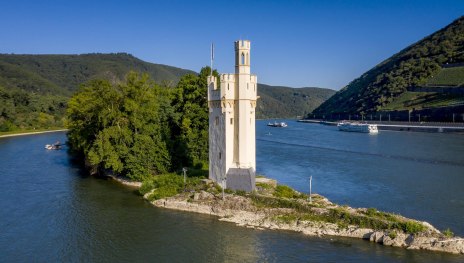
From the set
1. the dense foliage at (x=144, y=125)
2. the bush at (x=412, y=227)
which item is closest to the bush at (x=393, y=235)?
the bush at (x=412, y=227)

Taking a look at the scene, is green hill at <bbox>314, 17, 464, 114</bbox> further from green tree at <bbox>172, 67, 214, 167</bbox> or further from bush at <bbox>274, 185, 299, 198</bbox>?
bush at <bbox>274, 185, 299, 198</bbox>

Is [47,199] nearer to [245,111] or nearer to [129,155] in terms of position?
[129,155]

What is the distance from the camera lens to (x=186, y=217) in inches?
1297

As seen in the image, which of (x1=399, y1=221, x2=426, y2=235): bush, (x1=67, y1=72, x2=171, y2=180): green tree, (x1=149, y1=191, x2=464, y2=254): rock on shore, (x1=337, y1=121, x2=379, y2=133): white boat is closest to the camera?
(x1=149, y1=191, x2=464, y2=254): rock on shore

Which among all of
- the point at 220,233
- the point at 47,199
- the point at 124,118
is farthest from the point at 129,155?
the point at 220,233

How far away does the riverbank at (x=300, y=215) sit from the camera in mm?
26391

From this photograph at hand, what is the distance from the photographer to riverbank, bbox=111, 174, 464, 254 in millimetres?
26391

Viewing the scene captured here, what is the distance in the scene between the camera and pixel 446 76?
499 feet

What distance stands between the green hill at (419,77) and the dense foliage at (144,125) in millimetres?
109981

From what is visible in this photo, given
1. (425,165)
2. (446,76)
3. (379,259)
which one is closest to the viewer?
(379,259)

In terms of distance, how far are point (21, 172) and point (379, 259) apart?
4628 cm

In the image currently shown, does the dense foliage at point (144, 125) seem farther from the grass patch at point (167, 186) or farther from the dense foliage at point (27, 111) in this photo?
the dense foliage at point (27, 111)

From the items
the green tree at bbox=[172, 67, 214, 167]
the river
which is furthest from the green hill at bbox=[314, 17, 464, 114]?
the green tree at bbox=[172, 67, 214, 167]

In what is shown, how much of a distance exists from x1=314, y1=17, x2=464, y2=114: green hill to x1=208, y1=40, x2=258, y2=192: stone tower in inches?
4685
